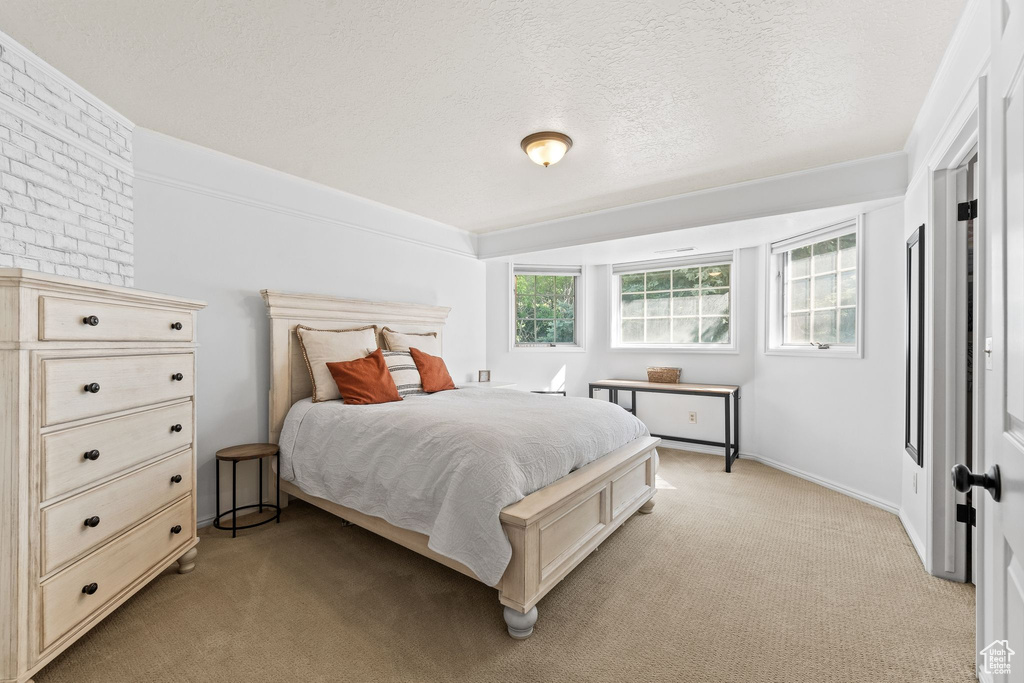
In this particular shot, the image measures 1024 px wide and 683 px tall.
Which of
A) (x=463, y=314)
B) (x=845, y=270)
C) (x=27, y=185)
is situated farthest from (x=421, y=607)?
(x=845, y=270)

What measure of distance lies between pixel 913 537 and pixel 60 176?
4.75 metres

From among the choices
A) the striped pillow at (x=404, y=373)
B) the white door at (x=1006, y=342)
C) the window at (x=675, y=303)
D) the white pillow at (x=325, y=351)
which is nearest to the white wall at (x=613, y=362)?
the window at (x=675, y=303)

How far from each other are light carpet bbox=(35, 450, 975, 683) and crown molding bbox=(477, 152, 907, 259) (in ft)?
6.94

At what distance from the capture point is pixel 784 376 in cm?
399

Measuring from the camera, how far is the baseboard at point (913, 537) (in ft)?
7.71

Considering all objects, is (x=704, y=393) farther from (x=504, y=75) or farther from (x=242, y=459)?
(x=242, y=459)

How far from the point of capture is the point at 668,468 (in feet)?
13.4

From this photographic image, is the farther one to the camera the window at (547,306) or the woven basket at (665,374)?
the window at (547,306)

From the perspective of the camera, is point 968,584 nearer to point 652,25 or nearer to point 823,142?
point 823,142

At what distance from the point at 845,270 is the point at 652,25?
2713 mm

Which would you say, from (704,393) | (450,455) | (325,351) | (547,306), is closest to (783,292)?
(704,393)

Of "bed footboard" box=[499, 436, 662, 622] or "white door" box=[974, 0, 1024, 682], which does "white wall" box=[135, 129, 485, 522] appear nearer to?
"bed footboard" box=[499, 436, 662, 622]

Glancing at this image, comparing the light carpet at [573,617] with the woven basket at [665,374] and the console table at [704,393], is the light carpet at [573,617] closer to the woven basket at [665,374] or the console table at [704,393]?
the console table at [704,393]

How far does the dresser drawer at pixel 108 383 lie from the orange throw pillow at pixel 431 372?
1612 millimetres
